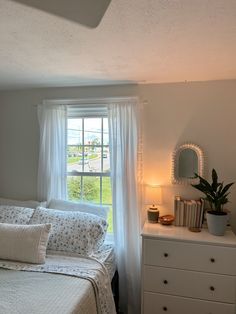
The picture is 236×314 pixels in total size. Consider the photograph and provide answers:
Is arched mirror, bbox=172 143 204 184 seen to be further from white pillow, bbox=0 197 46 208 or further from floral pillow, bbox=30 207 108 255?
white pillow, bbox=0 197 46 208

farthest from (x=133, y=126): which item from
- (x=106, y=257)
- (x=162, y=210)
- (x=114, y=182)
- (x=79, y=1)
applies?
(x=79, y=1)

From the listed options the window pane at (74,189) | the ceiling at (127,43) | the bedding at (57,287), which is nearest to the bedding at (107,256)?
the bedding at (57,287)

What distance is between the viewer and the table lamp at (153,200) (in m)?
2.36

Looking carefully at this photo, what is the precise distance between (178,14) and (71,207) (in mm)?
1961

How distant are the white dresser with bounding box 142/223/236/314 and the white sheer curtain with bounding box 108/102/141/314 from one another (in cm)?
33

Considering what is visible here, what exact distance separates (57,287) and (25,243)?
1.66 feet

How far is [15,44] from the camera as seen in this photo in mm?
1552

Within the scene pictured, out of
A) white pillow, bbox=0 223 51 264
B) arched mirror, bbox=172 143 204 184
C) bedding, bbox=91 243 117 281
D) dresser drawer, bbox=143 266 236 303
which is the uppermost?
arched mirror, bbox=172 143 204 184

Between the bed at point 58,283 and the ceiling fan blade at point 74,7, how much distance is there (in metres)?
1.50

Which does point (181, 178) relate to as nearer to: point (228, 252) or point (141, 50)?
point (228, 252)

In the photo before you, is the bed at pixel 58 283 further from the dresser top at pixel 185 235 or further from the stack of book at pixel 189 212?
the stack of book at pixel 189 212

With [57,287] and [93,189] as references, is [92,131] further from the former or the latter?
[57,287]

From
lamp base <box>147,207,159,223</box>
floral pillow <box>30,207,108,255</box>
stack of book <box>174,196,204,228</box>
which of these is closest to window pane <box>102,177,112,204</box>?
floral pillow <box>30,207,108,255</box>

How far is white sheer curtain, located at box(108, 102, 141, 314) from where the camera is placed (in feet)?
7.93
